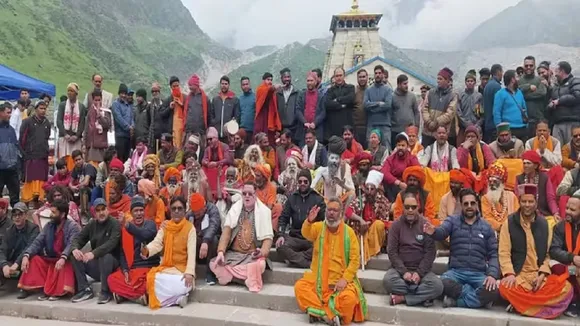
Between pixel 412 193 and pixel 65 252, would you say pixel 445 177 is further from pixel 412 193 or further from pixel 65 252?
pixel 65 252

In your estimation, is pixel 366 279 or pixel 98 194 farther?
pixel 98 194

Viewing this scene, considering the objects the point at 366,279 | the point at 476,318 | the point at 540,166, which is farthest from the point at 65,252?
the point at 540,166

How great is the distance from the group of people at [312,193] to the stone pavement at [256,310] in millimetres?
131

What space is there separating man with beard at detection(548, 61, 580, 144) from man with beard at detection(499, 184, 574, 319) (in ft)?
10.4

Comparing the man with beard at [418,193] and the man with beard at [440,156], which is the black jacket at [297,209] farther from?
the man with beard at [440,156]

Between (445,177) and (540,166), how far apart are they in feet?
3.93

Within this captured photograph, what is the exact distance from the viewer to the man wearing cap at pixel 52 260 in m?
6.33

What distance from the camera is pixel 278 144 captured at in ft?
28.2

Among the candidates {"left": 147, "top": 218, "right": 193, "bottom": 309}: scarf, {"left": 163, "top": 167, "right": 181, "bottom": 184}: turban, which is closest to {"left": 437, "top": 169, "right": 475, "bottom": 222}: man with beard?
{"left": 147, "top": 218, "right": 193, "bottom": 309}: scarf

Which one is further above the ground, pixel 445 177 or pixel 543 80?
pixel 543 80

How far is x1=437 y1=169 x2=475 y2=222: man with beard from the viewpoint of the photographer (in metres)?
6.47

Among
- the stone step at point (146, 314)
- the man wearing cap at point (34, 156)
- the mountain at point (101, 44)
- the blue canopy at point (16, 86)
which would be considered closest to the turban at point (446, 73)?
the stone step at point (146, 314)

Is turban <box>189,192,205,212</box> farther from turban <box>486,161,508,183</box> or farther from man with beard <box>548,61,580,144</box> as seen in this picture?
man with beard <box>548,61,580,144</box>

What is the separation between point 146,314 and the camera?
5820 millimetres
